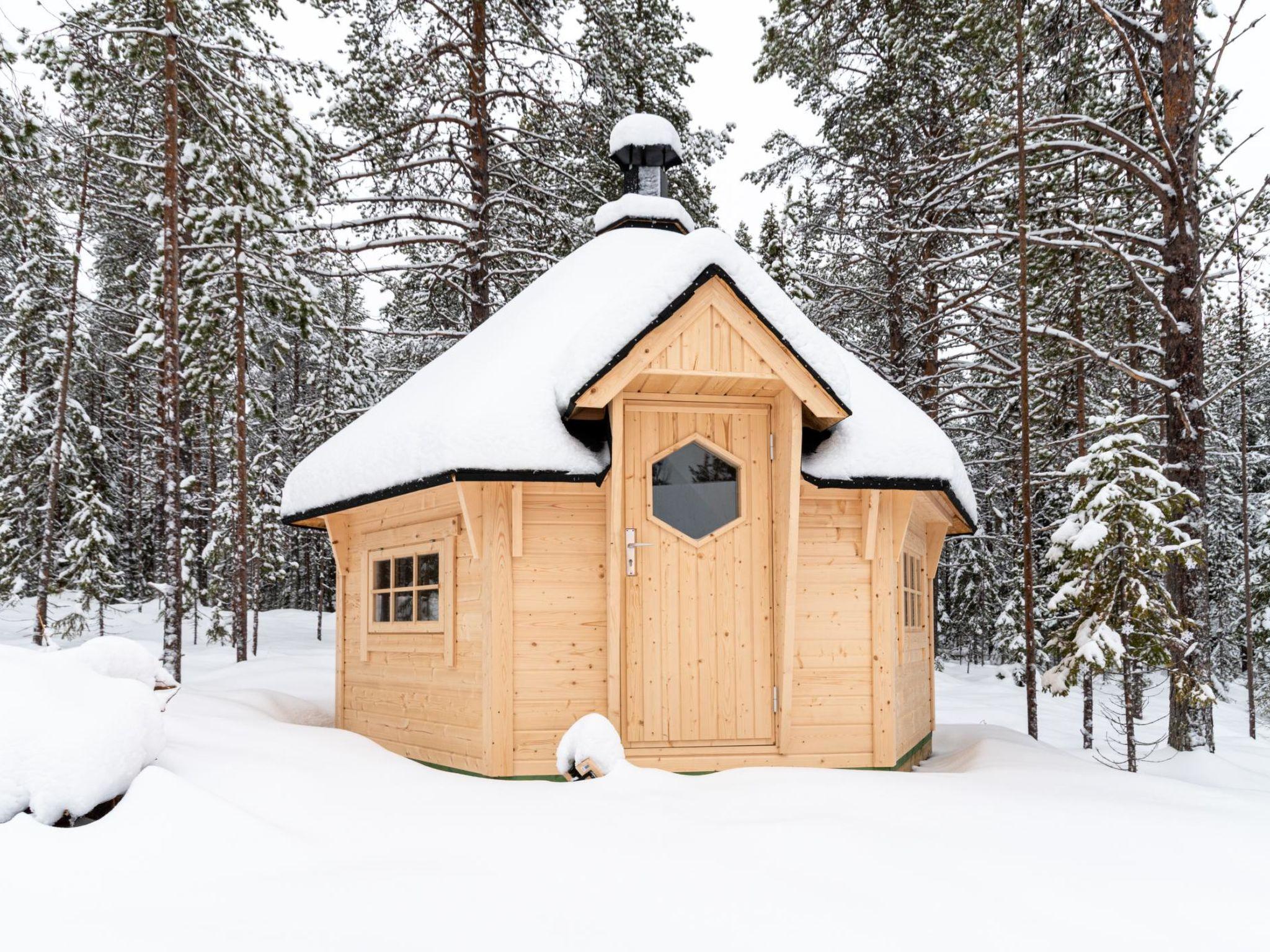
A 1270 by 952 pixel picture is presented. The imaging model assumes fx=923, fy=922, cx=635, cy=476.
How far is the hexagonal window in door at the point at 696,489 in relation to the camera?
6914 millimetres

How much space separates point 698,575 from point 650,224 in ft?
13.3

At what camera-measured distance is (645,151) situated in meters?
9.42

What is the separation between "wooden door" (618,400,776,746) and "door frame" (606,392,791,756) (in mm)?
20

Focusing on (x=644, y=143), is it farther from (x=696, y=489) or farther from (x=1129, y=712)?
(x=1129, y=712)

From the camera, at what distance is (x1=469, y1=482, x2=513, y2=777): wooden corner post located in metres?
6.52

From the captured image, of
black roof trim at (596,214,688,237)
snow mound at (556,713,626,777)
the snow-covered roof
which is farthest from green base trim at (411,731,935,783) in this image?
black roof trim at (596,214,688,237)

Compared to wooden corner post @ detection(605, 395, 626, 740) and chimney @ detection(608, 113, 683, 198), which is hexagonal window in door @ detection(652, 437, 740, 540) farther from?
chimney @ detection(608, 113, 683, 198)

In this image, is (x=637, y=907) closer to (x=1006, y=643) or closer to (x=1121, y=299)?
(x=1121, y=299)

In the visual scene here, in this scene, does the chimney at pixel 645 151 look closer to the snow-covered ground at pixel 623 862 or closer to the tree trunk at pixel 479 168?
the tree trunk at pixel 479 168

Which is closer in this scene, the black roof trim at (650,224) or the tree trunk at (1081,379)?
the black roof trim at (650,224)

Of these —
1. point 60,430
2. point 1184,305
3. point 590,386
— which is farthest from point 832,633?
point 60,430

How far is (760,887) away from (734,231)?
661 inches

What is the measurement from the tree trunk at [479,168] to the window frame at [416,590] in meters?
5.10

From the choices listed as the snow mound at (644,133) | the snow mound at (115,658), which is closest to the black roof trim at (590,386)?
the snow mound at (115,658)
